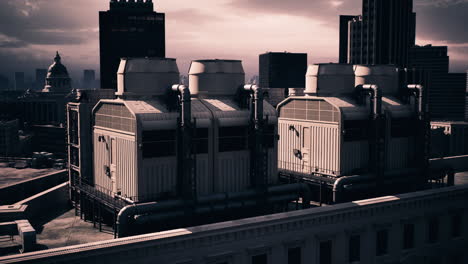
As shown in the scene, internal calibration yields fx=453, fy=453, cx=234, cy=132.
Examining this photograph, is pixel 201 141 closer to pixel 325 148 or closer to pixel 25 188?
pixel 325 148

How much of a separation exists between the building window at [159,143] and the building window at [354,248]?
691 inches

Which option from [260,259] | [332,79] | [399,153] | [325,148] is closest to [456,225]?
[399,153]

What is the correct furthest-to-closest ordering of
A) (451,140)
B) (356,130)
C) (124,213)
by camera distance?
(451,140), (356,130), (124,213)

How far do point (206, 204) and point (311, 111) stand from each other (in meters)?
18.1

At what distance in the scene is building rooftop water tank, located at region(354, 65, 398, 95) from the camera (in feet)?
178

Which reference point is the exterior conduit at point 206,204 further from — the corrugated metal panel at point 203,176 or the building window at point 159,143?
the building window at point 159,143

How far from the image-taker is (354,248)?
40.2 meters

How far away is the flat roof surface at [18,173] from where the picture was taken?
467ft

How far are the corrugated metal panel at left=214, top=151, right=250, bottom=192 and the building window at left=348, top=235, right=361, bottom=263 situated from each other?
10544 millimetres

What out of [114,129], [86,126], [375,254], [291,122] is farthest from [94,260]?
[291,122]

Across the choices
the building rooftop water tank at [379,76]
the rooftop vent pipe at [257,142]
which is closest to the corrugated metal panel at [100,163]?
the rooftop vent pipe at [257,142]

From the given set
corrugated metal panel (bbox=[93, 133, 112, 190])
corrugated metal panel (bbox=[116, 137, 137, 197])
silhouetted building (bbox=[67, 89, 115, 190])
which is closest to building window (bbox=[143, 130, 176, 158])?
corrugated metal panel (bbox=[116, 137, 137, 197])

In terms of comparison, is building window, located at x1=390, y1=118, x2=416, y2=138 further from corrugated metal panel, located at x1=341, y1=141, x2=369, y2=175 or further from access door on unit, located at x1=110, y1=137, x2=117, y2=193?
access door on unit, located at x1=110, y1=137, x2=117, y2=193

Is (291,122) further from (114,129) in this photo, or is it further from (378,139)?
(114,129)
